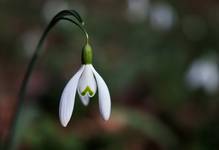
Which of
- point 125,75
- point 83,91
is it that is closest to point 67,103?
point 83,91

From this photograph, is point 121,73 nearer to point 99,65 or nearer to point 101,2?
point 99,65

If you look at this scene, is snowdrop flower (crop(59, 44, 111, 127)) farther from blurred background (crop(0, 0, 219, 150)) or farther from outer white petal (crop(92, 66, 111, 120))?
blurred background (crop(0, 0, 219, 150))

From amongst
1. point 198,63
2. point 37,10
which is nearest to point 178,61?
point 198,63

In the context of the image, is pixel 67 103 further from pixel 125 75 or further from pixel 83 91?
pixel 125 75

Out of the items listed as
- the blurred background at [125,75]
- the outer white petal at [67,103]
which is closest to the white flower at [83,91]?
the outer white petal at [67,103]

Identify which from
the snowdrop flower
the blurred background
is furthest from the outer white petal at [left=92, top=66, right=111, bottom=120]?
the blurred background

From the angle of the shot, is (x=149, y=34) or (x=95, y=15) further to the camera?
(x=95, y=15)
